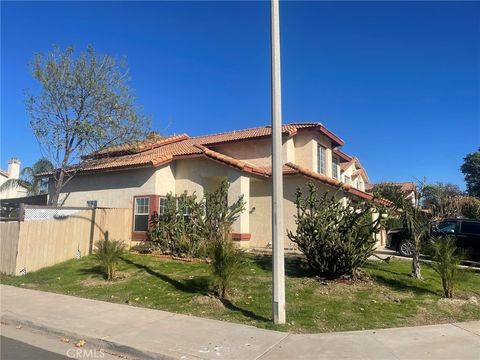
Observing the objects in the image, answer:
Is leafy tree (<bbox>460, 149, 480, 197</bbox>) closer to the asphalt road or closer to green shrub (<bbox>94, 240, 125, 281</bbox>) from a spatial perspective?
green shrub (<bbox>94, 240, 125, 281</bbox>)

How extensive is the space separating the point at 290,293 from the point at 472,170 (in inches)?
2377

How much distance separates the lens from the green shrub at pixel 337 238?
10711 millimetres

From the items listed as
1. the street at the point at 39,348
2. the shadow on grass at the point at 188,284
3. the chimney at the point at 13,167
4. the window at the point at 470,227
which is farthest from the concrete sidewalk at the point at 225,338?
the chimney at the point at 13,167

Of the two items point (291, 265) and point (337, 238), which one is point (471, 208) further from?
point (337, 238)

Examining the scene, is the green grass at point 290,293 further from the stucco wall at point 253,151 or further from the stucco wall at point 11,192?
the stucco wall at point 11,192

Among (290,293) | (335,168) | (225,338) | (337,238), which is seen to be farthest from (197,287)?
(335,168)

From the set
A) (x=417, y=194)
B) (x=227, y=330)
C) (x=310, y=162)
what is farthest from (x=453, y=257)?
(x=310, y=162)

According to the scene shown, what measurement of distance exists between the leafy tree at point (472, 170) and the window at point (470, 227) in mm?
48138

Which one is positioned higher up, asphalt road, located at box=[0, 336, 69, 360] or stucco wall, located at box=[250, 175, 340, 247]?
stucco wall, located at box=[250, 175, 340, 247]

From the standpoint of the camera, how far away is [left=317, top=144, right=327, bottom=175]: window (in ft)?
74.4

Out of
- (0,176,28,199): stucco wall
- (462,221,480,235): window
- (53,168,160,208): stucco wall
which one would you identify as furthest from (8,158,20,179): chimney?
(462,221,480,235): window

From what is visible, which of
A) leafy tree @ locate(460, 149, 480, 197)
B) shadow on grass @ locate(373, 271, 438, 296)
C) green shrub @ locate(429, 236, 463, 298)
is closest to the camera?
green shrub @ locate(429, 236, 463, 298)

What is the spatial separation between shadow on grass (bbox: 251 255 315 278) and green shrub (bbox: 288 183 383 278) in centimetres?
48

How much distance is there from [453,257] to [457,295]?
989 mm
